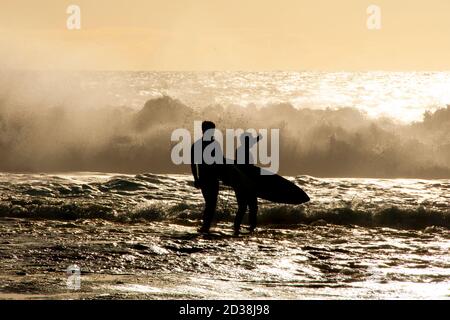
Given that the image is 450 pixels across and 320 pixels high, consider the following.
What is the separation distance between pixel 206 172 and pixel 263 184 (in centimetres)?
212

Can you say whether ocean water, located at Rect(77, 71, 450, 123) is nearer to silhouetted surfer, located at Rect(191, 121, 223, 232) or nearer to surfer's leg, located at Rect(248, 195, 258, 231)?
surfer's leg, located at Rect(248, 195, 258, 231)

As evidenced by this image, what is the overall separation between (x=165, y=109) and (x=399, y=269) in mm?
26706

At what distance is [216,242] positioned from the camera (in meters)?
13.0

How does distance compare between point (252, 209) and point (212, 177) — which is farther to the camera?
point (252, 209)

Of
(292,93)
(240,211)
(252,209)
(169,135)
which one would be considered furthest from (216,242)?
(292,93)

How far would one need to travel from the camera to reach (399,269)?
423 inches

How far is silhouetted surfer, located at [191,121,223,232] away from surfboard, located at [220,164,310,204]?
0.94ft

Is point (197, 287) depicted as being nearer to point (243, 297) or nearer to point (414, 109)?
point (243, 297)

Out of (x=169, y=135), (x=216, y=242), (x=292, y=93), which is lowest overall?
(x=216, y=242)

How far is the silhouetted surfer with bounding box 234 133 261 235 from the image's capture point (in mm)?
14102

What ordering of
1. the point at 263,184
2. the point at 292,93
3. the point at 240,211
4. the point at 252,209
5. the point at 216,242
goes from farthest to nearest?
the point at 292,93
the point at 263,184
the point at 252,209
the point at 240,211
the point at 216,242

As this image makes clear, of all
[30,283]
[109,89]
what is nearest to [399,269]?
[30,283]

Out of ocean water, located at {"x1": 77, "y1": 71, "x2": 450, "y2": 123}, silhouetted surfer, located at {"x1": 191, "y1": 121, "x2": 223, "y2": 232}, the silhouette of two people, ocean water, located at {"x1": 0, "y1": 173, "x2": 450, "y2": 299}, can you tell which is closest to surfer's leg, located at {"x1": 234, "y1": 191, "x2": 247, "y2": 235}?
the silhouette of two people

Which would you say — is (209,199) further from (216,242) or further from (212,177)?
(216,242)
